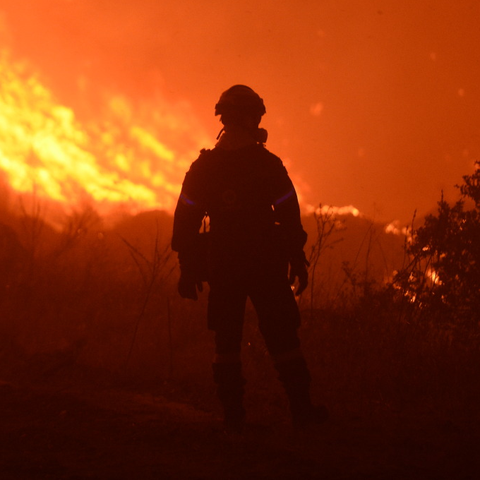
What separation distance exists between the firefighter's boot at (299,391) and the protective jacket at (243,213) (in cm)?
63

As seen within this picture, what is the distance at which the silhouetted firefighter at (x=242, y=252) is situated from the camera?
336 centimetres

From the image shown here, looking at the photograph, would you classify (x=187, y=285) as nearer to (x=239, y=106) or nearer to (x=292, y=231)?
(x=292, y=231)

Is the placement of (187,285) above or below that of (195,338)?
below

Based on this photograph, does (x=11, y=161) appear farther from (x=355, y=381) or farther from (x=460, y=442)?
(x=460, y=442)

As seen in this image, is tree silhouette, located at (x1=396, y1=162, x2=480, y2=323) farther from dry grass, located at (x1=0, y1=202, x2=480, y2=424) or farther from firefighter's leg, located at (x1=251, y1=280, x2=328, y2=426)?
firefighter's leg, located at (x1=251, y1=280, x2=328, y2=426)

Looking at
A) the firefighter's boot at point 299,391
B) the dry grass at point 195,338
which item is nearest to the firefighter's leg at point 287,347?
the firefighter's boot at point 299,391

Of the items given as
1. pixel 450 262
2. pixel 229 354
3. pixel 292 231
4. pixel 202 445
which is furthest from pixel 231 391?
pixel 450 262

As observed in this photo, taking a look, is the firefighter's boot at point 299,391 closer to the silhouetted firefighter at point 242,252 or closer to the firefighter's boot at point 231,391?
the silhouetted firefighter at point 242,252

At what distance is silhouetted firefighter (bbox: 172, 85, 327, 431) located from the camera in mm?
3359

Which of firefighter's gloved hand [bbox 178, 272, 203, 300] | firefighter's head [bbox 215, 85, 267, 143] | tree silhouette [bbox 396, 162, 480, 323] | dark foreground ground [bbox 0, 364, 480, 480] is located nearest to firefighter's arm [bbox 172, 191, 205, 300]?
firefighter's gloved hand [bbox 178, 272, 203, 300]

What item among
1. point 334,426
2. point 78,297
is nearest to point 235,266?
point 334,426

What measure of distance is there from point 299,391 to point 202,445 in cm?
64

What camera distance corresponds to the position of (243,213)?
3430 mm

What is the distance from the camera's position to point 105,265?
10.4 metres
